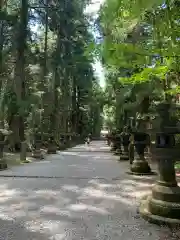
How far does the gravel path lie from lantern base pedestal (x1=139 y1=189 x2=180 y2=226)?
0.45 ft

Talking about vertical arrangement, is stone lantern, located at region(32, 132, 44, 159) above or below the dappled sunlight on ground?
above

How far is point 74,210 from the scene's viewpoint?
555 cm

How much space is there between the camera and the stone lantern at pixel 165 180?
496 centimetres

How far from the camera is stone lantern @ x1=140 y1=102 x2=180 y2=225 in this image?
195 inches

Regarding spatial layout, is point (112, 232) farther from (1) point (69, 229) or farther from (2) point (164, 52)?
(2) point (164, 52)

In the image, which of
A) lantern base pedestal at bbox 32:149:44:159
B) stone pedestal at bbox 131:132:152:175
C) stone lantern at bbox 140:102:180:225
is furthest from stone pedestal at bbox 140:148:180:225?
lantern base pedestal at bbox 32:149:44:159

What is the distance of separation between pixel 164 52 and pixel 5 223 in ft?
11.1

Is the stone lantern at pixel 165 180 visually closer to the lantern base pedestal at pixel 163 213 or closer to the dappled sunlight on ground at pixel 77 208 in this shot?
the lantern base pedestal at pixel 163 213

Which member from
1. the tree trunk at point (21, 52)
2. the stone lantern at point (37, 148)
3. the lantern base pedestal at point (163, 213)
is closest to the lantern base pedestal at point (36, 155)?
the stone lantern at point (37, 148)

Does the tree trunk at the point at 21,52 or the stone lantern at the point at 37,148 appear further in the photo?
the tree trunk at the point at 21,52

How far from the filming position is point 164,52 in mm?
3562

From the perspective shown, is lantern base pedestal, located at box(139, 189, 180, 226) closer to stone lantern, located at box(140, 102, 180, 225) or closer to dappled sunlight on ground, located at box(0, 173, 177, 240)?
stone lantern, located at box(140, 102, 180, 225)

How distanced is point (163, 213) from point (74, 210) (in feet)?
5.08

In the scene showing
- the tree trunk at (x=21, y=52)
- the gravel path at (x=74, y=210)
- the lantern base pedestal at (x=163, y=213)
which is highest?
the tree trunk at (x=21, y=52)
